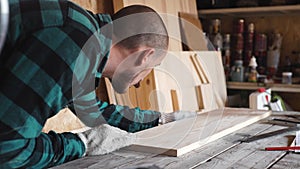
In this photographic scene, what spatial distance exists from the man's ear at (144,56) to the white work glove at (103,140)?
0.20m

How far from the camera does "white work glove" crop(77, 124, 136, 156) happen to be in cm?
105

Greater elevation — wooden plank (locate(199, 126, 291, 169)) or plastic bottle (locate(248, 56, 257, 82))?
wooden plank (locate(199, 126, 291, 169))

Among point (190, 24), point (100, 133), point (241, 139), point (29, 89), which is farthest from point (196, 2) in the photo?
point (29, 89)

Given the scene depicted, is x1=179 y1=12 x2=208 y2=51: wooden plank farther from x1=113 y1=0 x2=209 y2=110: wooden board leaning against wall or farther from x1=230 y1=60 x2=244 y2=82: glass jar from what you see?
x1=230 y1=60 x2=244 y2=82: glass jar

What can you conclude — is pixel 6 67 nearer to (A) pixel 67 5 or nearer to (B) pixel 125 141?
(A) pixel 67 5

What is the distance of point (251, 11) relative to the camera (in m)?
2.62

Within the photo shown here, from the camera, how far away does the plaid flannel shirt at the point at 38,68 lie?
826mm

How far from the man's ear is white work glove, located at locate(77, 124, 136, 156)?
0.20m

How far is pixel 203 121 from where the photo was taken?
145 centimetres

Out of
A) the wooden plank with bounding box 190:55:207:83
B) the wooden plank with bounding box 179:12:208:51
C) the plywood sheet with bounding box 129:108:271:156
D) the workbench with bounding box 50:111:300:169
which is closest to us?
the workbench with bounding box 50:111:300:169

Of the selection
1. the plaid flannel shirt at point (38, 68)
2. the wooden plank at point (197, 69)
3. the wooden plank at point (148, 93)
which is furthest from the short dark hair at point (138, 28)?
the wooden plank at point (197, 69)

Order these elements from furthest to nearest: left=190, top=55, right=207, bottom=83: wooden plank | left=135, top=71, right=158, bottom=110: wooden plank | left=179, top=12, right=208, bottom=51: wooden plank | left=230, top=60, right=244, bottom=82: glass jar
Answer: left=230, top=60, right=244, bottom=82: glass jar
left=179, top=12, right=208, bottom=51: wooden plank
left=190, top=55, right=207, bottom=83: wooden plank
left=135, top=71, right=158, bottom=110: wooden plank

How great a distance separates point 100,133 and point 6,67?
352 mm

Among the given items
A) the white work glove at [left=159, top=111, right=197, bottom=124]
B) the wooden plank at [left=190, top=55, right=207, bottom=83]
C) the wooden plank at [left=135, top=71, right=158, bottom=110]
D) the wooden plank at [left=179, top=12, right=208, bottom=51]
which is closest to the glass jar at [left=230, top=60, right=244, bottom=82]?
the wooden plank at [left=179, top=12, right=208, bottom=51]
